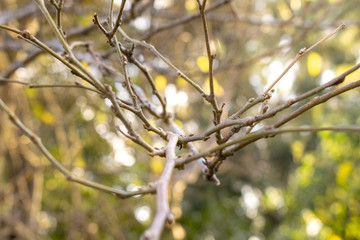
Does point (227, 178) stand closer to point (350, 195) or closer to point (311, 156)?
point (311, 156)

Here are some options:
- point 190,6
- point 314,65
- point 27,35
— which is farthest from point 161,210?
point 190,6

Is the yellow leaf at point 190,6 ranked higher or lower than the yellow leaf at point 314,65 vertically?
higher

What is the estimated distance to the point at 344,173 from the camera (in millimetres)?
2125

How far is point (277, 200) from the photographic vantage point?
376 centimetres

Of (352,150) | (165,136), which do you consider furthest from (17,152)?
(352,150)

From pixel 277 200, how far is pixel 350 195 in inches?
69.4

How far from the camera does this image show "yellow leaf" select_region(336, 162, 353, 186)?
2118mm

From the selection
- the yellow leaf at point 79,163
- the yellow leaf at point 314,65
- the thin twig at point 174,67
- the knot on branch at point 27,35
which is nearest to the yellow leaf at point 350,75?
the yellow leaf at point 314,65

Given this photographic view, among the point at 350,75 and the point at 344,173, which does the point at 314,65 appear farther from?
the point at 344,173

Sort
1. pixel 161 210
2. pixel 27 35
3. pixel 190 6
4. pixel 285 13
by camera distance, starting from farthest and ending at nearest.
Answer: pixel 285 13 < pixel 190 6 < pixel 27 35 < pixel 161 210

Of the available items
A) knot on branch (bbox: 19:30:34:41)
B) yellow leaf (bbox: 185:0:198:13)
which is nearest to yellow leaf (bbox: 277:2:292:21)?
yellow leaf (bbox: 185:0:198:13)

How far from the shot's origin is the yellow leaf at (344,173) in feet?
6.95

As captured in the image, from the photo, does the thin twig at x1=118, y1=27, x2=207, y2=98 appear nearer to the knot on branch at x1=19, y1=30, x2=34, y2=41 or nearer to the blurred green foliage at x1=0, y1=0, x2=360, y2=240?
the knot on branch at x1=19, y1=30, x2=34, y2=41

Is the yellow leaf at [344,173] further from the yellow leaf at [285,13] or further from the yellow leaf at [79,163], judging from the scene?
the yellow leaf at [79,163]
